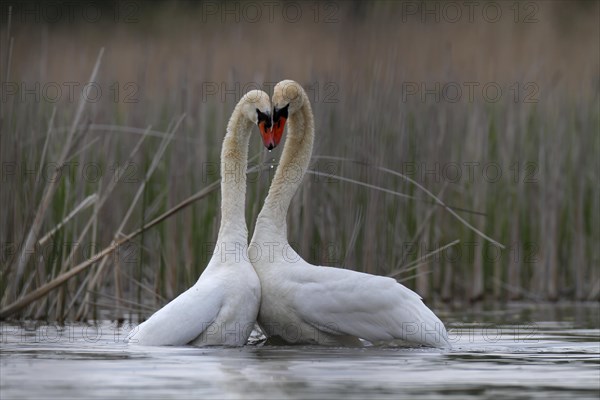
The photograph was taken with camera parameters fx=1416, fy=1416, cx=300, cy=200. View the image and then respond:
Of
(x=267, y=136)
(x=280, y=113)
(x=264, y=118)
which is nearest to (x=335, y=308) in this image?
(x=267, y=136)

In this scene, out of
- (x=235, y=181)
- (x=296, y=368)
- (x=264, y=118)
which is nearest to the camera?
(x=296, y=368)

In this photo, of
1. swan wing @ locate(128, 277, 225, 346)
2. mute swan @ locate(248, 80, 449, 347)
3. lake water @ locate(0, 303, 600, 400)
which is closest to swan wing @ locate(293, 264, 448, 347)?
mute swan @ locate(248, 80, 449, 347)

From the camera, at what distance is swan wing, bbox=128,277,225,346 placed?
29.5ft

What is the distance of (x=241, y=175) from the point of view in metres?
10.1

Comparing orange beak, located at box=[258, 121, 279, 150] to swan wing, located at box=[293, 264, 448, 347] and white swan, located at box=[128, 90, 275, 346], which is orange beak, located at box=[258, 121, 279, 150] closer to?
white swan, located at box=[128, 90, 275, 346]

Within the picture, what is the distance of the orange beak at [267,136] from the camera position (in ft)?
31.5

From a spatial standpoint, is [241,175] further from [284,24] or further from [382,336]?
[284,24]

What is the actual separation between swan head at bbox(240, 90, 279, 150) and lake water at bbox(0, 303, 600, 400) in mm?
1457

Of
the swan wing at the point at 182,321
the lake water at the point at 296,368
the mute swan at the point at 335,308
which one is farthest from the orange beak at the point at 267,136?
the lake water at the point at 296,368

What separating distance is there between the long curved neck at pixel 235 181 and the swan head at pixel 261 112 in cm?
11

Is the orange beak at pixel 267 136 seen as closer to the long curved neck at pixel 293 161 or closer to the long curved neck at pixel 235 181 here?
the long curved neck at pixel 235 181

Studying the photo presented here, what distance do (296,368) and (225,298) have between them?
1.38 m

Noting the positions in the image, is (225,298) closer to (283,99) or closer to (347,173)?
(283,99)

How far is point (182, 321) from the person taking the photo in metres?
9.00
